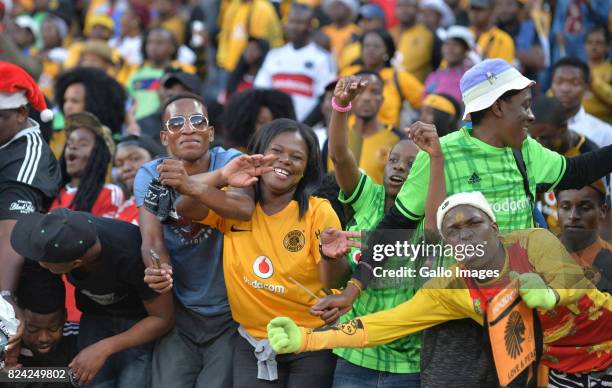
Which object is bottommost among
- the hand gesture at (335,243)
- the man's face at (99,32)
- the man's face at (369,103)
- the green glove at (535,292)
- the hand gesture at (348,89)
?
the green glove at (535,292)

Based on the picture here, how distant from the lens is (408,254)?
201 inches

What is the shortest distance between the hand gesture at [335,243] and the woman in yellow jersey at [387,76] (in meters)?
4.42

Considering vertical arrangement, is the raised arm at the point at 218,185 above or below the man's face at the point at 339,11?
below

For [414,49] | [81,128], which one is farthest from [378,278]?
[414,49]

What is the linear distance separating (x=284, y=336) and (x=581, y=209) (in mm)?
2108

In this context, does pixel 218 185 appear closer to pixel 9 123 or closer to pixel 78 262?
pixel 78 262

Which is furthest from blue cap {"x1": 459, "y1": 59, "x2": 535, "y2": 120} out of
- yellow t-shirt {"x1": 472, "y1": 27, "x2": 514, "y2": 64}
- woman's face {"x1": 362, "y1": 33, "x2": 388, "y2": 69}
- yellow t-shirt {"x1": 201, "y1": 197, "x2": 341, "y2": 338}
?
yellow t-shirt {"x1": 472, "y1": 27, "x2": 514, "y2": 64}

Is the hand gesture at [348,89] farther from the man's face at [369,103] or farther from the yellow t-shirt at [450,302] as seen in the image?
the man's face at [369,103]

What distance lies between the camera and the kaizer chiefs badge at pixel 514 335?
441cm

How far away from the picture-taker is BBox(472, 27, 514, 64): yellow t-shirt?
10.2 meters

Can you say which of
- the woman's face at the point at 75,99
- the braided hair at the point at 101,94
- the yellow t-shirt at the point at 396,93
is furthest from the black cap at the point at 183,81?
the yellow t-shirt at the point at 396,93

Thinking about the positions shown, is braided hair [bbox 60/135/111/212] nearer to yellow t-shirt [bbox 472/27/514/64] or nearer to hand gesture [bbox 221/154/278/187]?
hand gesture [bbox 221/154/278/187]

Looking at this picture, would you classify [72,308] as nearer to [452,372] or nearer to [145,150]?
[145,150]

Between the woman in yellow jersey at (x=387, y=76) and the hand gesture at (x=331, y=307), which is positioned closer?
the hand gesture at (x=331, y=307)
